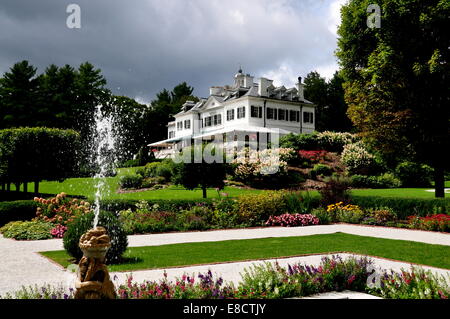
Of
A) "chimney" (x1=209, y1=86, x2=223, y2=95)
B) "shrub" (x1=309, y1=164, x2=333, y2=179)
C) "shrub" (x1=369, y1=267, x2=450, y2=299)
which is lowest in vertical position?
"shrub" (x1=369, y1=267, x2=450, y2=299)

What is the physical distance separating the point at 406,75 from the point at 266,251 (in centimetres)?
1142

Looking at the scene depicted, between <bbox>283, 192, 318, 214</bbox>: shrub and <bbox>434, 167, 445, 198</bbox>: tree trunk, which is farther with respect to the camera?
<bbox>434, 167, 445, 198</bbox>: tree trunk

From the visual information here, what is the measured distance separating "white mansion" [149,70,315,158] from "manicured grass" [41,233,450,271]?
27.0m

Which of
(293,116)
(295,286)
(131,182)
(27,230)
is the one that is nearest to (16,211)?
(27,230)

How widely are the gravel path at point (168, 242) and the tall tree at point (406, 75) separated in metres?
5.56

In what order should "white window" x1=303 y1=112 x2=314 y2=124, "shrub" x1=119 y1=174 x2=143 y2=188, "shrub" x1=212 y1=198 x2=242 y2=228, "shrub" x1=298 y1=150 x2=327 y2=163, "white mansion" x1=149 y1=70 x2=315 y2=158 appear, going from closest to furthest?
"shrub" x1=212 y1=198 x2=242 y2=228, "shrub" x1=119 y1=174 x2=143 y2=188, "shrub" x1=298 y1=150 x2=327 y2=163, "white mansion" x1=149 y1=70 x2=315 y2=158, "white window" x1=303 y1=112 x2=314 y2=124

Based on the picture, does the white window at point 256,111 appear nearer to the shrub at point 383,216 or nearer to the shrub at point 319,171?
the shrub at point 319,171

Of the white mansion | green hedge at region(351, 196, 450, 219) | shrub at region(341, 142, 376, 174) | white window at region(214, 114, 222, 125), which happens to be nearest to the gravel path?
green hedge at region(351, 196, 450, 219)

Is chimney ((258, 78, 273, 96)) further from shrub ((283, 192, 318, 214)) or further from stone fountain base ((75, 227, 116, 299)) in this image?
stone fountain base ((75, 227, 116, 299))

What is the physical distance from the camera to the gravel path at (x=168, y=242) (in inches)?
290

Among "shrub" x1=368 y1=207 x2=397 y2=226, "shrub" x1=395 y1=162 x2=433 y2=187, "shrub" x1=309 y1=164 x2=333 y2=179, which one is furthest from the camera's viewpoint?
"shrub" x1=309 y1=164 x2=333 y2=179

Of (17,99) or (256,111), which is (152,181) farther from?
(17,99)

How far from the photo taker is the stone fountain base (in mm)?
4336

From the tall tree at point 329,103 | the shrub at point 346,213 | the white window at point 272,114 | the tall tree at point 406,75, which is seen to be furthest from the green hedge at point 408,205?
the tall tree at point 329,103
